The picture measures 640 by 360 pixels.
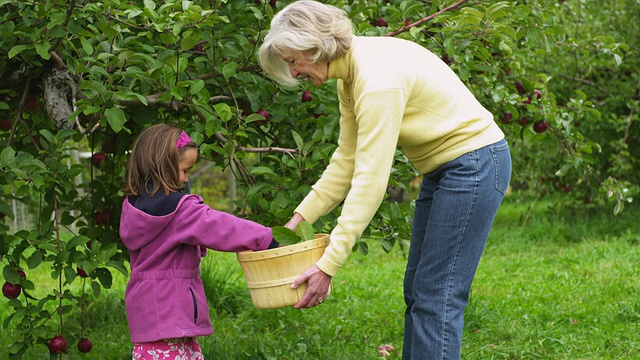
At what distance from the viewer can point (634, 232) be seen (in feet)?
22.1

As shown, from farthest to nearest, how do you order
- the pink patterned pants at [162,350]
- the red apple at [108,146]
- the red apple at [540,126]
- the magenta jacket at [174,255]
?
the red apple at [540,126] < the red apple at [108,146] < the pink patterned pants at [162,350] < the magenta jacket at [174,255]

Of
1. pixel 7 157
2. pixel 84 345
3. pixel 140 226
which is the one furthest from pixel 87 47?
pixel 84 345

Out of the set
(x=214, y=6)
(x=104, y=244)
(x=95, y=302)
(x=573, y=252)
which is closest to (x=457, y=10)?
(x=214, y=6)

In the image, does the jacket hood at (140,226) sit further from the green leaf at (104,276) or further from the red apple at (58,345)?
the red apple at (58,345)

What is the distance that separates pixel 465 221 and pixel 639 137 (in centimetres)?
529

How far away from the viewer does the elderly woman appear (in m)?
2.18

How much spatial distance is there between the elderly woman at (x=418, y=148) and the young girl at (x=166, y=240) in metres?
0.36

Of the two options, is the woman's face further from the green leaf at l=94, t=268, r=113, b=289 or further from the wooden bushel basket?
the green leaf at l=94, t=268, r=113, b=289

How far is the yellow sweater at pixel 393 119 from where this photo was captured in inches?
84.4

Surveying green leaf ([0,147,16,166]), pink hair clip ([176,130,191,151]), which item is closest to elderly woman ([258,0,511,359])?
pink hair clip ([176,130,191,151])

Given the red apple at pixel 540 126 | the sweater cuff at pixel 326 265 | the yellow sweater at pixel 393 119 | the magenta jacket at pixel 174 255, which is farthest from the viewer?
the red apple at pixel 540 126

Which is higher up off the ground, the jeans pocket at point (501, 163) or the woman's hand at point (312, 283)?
the jeans pocket at point (501, 163)

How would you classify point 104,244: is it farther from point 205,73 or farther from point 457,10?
point 457,10

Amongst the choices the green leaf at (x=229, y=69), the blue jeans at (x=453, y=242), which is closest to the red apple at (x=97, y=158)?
the green leaf at (x=229, y=69)
